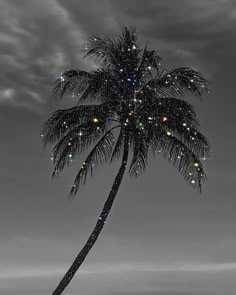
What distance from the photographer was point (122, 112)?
3253 cm

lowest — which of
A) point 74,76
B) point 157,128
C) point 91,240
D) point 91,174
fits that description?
point 91,240

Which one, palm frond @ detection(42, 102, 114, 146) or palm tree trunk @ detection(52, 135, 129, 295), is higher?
palm frond @ detection(42, 102, 114, 146)

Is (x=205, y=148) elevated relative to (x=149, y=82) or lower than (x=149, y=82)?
lower

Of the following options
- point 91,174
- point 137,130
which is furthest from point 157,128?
point 91,174

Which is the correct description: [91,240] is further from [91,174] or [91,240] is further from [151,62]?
[151,62]

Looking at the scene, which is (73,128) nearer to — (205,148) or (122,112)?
(122,112)

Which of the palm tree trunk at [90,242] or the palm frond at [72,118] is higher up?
the palm frond at [72,118]

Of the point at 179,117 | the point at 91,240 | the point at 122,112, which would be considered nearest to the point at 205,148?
the point at 179,117

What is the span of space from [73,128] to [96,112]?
1.13m

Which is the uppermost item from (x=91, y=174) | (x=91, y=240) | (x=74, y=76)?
(x=74, y=76)

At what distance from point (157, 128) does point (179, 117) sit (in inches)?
37.8

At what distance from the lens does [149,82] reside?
108 feet

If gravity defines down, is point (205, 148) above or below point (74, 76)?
below

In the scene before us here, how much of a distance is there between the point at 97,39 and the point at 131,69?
2.00 m
